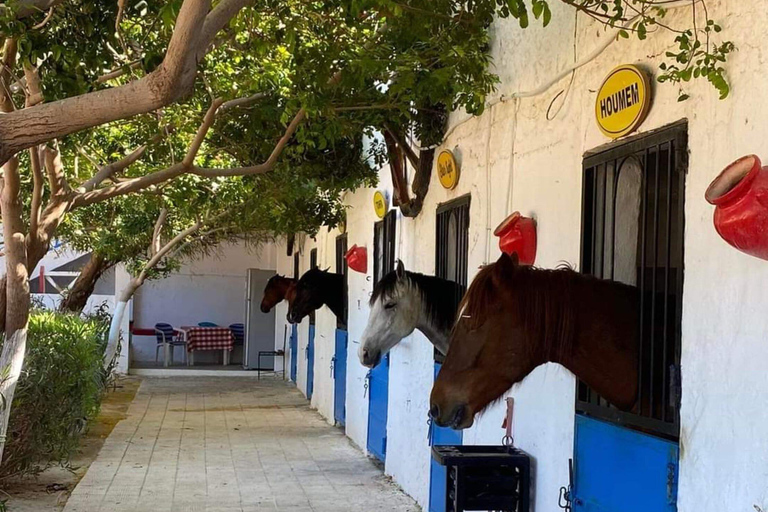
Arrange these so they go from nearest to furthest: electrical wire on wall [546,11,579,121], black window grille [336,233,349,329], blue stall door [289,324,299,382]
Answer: electrical wire on wall [546,11,579,121] < black window grille [336,233,349,329] < blue stall door [289,324,299,382]

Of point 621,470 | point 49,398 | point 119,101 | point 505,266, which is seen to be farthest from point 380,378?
point 119,101

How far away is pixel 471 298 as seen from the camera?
3209 millimetres

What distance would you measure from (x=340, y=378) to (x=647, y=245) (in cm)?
839

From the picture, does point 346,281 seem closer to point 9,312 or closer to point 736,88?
point 9,312

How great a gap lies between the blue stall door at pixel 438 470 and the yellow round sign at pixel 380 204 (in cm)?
261

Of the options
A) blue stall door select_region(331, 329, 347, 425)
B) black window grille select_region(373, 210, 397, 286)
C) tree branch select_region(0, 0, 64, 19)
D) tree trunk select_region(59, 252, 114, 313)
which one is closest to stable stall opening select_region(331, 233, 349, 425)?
blue stall door select_region(331, 329, 347, 425)

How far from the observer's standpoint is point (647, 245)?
3.57m

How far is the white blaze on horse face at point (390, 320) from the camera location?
581cm

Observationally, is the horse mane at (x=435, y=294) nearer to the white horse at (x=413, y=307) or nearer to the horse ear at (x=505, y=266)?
the white horse at (x=413, y=307)

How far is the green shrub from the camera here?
715 centimetres

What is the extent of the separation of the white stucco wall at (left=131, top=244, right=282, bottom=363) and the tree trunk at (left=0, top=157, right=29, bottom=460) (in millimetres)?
16162

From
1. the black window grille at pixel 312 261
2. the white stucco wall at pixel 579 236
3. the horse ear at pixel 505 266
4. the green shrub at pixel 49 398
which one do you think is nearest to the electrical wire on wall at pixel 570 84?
the white stucco wall at pixel 579 236

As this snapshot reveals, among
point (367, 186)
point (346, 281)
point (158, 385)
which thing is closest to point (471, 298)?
point (367, 186)

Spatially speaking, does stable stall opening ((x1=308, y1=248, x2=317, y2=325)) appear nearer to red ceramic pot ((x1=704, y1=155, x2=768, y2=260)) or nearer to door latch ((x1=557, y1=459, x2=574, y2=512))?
door latch ((x1=557, y1=459, x2=574, y2=512))
